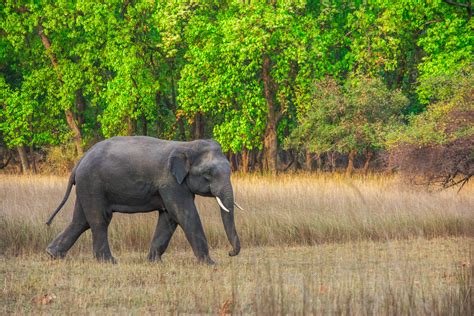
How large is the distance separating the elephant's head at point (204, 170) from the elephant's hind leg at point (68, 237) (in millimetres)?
1642

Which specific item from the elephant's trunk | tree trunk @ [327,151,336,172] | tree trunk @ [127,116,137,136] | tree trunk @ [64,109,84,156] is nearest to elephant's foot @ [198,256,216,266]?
the elephant's trunk

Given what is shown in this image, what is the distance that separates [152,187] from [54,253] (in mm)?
1670

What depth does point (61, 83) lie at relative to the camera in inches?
1436

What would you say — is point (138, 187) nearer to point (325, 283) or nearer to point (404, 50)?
point (325, 283)

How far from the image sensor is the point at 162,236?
1318 cm

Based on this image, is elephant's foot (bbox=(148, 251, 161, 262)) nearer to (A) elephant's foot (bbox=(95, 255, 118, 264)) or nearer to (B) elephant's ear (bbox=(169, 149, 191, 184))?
(A) elephant's foot (bbox=(95, 255, 118, 264))

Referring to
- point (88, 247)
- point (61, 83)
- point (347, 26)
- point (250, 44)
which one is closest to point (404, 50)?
point (347, 26)

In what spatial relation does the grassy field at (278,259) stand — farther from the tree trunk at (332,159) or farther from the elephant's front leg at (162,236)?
the tree trunk at (332,159)

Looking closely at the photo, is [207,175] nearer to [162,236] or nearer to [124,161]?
[162,236]

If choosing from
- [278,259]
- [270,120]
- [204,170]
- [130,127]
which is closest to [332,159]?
[270,120]

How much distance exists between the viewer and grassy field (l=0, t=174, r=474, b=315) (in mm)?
8469

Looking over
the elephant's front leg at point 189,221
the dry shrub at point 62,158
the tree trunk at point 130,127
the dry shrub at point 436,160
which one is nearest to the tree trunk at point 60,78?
the dry shrub at point 62,158

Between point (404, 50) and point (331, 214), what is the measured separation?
1754 cm

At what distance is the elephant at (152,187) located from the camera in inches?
507
